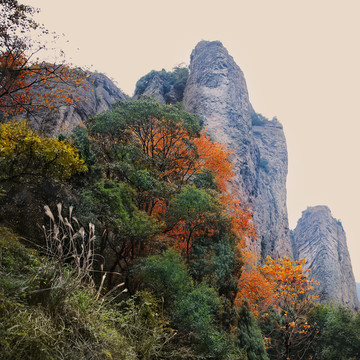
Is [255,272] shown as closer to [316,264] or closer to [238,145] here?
[238,145]

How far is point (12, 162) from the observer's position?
7.08m

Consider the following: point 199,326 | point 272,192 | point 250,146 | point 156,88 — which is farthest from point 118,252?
point 272,192

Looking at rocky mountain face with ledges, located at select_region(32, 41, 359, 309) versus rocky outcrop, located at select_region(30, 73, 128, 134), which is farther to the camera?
rocky mountain face with ledges, located at select_region(32, 41, 359, 309)

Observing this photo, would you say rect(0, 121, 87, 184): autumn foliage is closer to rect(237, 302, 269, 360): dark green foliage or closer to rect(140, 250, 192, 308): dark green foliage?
rect(140, 250, 192, 308): dark green foliage

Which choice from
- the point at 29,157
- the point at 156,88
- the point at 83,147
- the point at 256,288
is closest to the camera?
the point at 29,157

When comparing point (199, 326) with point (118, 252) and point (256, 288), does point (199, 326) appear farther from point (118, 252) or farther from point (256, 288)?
point (256, 288)

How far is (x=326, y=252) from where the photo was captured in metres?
44.0

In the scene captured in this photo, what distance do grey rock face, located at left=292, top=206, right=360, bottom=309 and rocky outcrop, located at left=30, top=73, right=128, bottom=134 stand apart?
36582 mm

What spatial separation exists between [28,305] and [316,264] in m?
47.0

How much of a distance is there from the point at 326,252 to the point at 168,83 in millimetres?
34885

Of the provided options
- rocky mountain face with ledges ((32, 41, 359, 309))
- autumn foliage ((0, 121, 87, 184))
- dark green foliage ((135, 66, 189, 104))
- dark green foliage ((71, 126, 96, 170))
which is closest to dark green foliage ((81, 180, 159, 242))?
autumn foliage ((0, 121, 87, 184))

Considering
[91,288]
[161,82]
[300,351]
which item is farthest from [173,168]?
[161,82]

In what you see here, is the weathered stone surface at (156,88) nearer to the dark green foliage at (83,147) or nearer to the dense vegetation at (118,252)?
the dense vegetation at (118,252)

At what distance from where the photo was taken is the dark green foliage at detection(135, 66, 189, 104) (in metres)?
36.3
